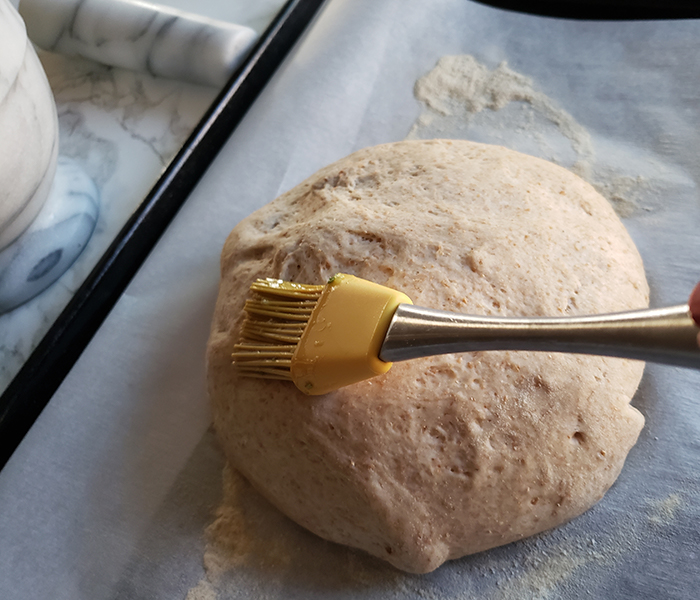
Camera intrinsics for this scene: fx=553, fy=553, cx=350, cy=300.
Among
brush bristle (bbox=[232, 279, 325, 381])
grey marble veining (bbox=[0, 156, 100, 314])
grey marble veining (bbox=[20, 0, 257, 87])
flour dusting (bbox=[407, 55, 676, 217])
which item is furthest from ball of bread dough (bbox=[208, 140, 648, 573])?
grey marble veining (bbox=[20, 0, 257, 87])

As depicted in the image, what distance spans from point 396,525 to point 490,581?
0.21 m

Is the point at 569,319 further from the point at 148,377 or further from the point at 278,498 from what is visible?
the point at 148,377

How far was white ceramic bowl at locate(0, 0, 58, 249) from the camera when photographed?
32.5 inches

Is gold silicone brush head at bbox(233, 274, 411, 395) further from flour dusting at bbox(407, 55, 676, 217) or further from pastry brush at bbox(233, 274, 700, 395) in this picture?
flour dusting at bbox(407, 55, 676, 217)

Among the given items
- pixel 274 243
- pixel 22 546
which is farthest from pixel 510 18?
pixel 22 546

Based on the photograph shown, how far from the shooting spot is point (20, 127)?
Result: 0.87 meters

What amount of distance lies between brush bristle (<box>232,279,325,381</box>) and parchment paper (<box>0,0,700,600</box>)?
11.2 inches

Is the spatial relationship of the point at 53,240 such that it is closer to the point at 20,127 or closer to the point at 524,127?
the point at 20,127

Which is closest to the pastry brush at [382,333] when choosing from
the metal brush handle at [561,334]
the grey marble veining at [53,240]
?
the metal brush handle at [561,334]

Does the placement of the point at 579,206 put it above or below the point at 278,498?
above

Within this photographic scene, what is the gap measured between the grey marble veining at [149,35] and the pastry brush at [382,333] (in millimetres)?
887

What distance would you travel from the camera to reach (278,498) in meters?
0.88

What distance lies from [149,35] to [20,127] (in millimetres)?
735

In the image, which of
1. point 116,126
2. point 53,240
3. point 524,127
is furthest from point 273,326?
point 116,126
